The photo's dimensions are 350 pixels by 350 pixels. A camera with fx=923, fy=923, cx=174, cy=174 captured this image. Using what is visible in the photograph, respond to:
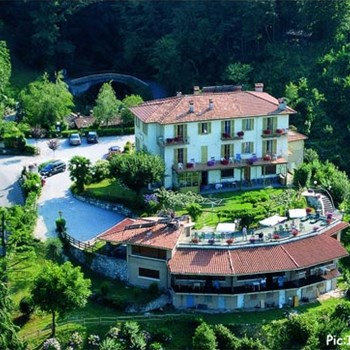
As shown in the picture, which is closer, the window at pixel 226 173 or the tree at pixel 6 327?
the tree at pixel 6 327

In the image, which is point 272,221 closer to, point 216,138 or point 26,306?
point 216,138

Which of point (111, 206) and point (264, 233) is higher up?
point (111, 206)

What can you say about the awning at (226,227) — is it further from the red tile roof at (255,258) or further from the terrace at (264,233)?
the red tile roof at (255,258)

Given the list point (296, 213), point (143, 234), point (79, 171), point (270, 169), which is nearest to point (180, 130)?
point (270, 169)

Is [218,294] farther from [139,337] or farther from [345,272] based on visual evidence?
[345,272]

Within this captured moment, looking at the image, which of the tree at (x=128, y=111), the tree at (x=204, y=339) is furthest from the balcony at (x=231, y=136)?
the tree at (x=204, y=339)

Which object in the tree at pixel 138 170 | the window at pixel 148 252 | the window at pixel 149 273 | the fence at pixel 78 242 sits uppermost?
the tree at pixel 138 170

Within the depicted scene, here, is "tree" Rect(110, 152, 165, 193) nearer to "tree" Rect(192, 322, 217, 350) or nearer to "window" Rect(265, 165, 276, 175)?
"window" Rect(265, 165, 276, 175)
